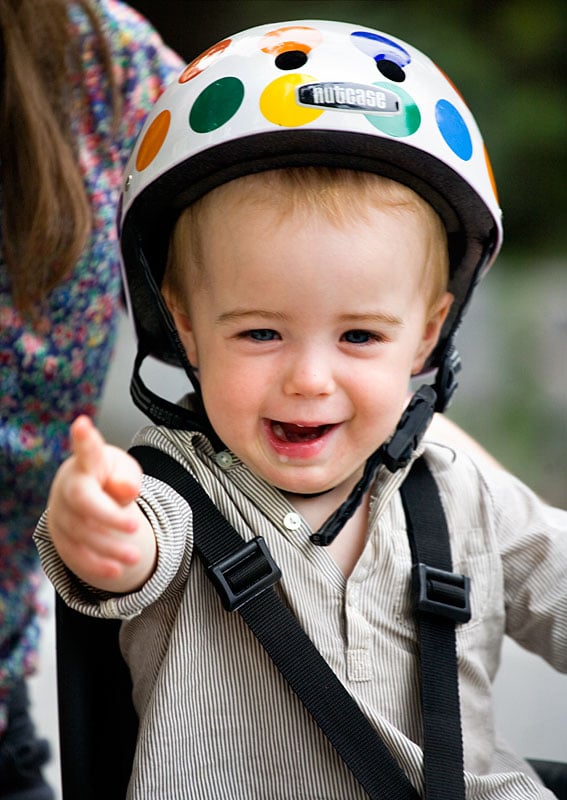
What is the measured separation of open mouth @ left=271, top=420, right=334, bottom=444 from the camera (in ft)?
4.14

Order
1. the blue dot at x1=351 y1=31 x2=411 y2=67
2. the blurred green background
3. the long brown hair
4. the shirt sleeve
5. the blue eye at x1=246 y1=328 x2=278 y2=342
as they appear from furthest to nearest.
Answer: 1. the blurred green background
2. the long brown hair
3. the blue dot at x1=351 y1=31 x2=411 y2=67
4. the blue eye at x1=246 y1=328 x2=278 y2=342
5. the shirt sleeve

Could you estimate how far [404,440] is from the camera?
4.46ft

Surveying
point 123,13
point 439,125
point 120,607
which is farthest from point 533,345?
point 120,607

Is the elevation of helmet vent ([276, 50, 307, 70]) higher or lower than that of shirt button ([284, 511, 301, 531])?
higher

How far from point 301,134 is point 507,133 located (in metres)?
3.33

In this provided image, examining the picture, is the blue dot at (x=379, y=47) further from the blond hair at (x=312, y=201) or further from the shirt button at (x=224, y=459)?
the shirt button at (x=224, y=459)

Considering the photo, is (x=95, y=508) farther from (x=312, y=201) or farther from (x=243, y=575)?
(x=312, y=201)

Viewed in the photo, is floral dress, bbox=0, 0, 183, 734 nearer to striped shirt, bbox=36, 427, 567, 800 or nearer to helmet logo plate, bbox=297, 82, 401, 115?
striped shirt, bbox=36, 427, 567, 800

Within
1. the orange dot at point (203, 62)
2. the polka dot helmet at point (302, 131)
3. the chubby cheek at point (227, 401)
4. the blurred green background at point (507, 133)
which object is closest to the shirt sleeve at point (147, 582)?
the chubby cheek at point (227, 401)

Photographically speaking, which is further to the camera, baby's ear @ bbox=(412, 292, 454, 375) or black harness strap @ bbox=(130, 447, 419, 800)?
baby's ear @ bbox=(412, 292, 454, 375)

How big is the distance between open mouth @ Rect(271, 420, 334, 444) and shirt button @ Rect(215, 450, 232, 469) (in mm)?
80

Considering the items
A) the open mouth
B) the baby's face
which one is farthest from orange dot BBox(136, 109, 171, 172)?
the open mouth

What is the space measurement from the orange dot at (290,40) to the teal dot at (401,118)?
0.10m

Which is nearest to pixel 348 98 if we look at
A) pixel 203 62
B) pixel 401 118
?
pixel 401 118
